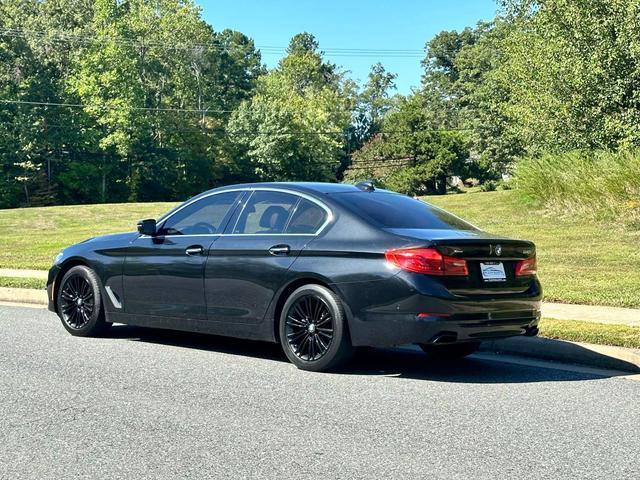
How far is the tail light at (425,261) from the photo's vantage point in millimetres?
7188

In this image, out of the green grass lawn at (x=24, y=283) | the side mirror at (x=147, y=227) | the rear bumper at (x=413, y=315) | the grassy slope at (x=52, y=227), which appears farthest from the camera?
the grassy slope at (x=52, y=227)

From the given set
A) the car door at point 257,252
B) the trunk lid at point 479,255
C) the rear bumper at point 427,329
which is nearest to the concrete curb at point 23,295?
the car door at point 257,252

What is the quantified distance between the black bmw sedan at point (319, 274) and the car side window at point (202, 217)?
1 centimetres

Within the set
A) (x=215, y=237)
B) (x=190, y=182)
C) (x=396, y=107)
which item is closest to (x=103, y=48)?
(x=190, y=182)

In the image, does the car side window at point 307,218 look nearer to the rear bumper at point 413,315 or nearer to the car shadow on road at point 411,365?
the rear bumper at point 413,315

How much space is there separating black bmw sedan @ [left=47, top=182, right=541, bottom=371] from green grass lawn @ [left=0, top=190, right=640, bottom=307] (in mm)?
4250

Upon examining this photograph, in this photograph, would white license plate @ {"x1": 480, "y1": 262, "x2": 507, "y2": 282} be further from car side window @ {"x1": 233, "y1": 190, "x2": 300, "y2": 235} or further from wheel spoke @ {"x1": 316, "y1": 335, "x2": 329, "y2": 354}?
car side window @ {"x1": 233, "y1": 190, "x2": 300, "y2": 235}

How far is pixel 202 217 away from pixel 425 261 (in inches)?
105

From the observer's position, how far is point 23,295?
13.8 m

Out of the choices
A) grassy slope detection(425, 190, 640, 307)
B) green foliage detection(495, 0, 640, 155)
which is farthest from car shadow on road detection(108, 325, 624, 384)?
green foliage detection(495, 0, 640, 155)

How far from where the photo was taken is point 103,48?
72188 mm

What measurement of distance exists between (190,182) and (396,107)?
45386 millimetres

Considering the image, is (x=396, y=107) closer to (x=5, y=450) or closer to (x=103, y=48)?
(x=103, y=48)

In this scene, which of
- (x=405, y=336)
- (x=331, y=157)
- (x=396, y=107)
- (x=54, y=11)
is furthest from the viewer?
(x=396, y=107)
